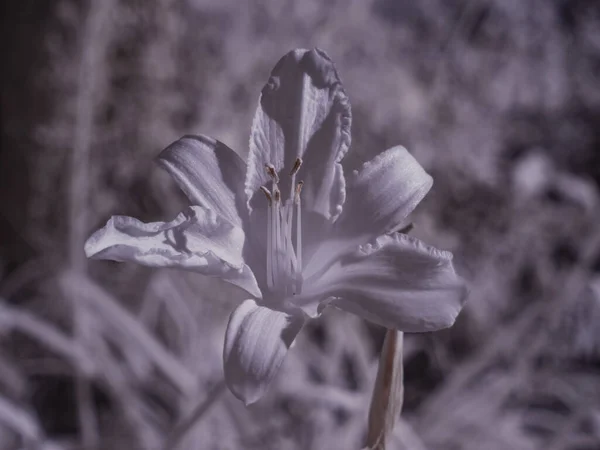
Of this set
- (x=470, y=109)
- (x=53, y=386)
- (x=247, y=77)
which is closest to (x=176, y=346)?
(x=53, y=386)

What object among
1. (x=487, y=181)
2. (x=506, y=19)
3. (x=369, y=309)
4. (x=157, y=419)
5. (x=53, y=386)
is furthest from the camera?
(x=506, y=19)

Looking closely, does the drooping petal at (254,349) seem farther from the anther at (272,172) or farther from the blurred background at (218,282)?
the blurred background at (218,282)

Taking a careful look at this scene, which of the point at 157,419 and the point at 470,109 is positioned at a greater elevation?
the point at 470,109

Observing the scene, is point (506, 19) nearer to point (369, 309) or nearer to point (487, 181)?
point (487, 181)

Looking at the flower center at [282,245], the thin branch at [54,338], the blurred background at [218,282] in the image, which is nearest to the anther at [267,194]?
the flower center at [282,245]

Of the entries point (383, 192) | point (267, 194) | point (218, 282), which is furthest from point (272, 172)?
point (218, 282)

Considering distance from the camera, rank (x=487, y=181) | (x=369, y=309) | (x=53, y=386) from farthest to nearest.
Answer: (x=487, y=181)
(x=53, y=386)
(x=369, y=309)

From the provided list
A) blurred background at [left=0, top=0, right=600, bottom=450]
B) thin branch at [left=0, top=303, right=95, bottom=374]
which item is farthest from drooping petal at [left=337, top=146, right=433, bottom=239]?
thin branch at [left=0, top=303, right=95, bottom=374]

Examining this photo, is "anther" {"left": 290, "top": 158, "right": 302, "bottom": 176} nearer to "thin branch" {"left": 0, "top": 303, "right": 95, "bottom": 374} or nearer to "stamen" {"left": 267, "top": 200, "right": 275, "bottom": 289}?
"stamen" {"left": 267, "top": 200, "right": 275, "bottom": 289}
